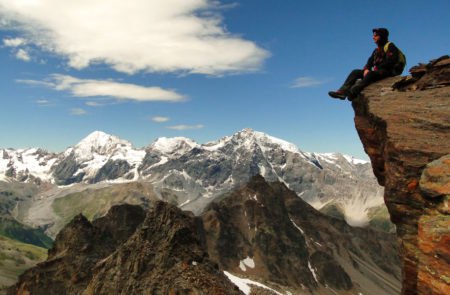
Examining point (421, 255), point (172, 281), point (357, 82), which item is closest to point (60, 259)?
point (172, 281)

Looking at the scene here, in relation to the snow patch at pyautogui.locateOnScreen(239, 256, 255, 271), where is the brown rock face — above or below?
above

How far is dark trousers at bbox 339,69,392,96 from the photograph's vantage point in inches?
925

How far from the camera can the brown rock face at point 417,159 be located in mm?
13523

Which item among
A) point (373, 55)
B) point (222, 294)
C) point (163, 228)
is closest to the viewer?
point (373, 55)

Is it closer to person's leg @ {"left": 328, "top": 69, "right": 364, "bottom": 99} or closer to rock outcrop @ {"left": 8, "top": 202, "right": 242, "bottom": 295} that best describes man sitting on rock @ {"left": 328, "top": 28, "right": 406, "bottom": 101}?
person's leg @ {"left": 328, "top": 69, "right": 364, "bottom": 99}

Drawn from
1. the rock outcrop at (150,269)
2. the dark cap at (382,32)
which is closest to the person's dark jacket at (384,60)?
the dark cap at (382,32)

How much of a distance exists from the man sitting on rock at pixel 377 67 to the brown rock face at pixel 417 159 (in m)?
0.52

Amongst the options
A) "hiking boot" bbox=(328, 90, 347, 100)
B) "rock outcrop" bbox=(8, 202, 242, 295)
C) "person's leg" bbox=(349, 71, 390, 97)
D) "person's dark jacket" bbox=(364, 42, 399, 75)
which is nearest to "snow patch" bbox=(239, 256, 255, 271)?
"rock outcrop" bbox=(8, 202, 242, 295)

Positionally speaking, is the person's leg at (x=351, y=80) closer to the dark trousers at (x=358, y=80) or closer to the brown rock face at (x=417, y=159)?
the dark trousers at (x=358, y=80)

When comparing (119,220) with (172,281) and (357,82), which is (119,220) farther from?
(357,82)

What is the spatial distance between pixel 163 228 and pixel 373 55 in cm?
4060

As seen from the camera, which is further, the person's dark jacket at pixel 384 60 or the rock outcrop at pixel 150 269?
the rock outcrop at pixel 150 269

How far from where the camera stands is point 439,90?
2025 centimetres

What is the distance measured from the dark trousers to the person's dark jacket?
281 millimetres
